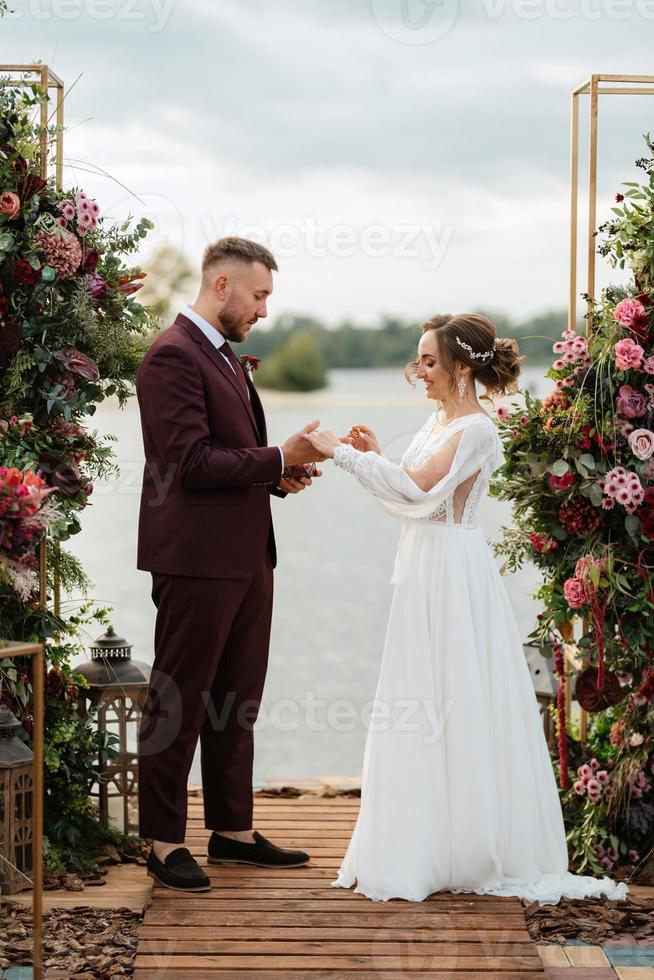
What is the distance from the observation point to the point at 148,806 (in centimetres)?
350

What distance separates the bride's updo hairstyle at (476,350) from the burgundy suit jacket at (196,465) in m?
0.58

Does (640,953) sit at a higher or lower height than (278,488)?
lower

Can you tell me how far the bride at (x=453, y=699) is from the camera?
11.3 feet

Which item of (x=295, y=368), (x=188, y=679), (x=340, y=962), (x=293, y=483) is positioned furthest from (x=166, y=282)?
(x=295, y=368)

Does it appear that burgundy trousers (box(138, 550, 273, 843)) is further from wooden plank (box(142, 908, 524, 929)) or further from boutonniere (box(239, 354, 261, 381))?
boutonniere (box(239, 354, 261, 381))

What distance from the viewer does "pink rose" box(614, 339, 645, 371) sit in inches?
141

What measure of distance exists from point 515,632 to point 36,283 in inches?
69.3

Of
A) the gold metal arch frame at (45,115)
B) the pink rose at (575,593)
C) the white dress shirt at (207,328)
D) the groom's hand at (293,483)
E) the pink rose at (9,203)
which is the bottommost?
the pink rose at (575,593)

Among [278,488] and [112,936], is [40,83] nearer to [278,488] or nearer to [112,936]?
[278,488]

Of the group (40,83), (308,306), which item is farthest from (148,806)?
(308,306)

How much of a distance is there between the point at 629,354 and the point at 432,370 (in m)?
0.59

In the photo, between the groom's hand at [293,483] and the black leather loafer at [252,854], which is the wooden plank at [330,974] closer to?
the black leather loafer at [252,854]

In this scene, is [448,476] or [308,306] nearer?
[448,476]

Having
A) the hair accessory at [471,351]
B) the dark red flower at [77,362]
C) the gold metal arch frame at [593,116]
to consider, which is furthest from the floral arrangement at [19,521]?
the gold metal arch frame at [593,116]
